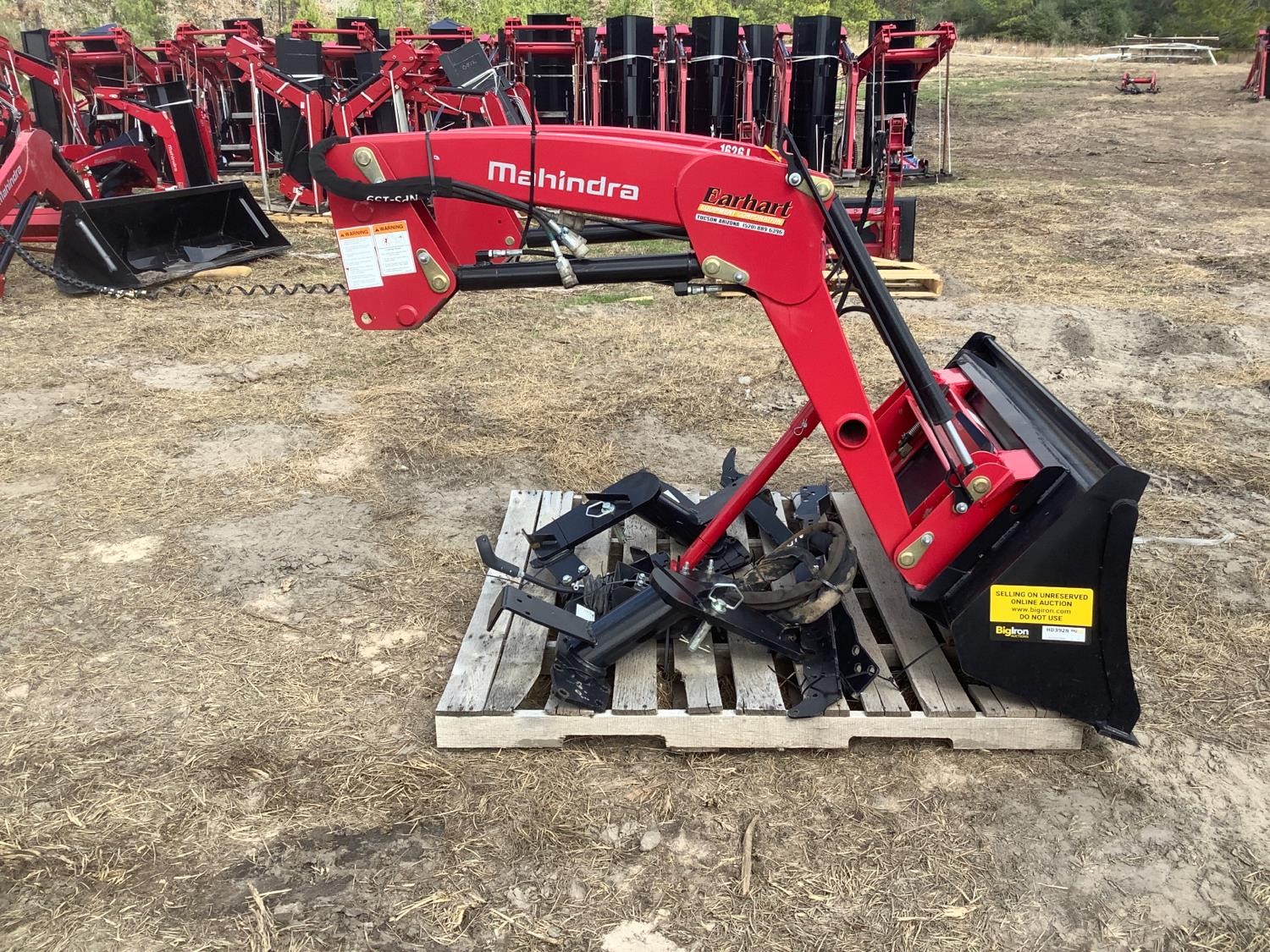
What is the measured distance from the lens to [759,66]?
1441 cm

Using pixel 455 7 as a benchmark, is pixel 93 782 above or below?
below

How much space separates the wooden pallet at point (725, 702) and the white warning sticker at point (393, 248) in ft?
4.16

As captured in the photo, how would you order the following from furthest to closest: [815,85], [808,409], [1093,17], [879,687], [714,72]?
[1093,17], [714,72], [815,85], [808,409], [879,687]

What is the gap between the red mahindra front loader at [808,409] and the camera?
2.79 metres

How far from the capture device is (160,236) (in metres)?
8.89

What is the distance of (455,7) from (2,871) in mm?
33705

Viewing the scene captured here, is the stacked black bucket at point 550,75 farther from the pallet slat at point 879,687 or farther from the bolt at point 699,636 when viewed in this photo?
the bolt at point 699,636

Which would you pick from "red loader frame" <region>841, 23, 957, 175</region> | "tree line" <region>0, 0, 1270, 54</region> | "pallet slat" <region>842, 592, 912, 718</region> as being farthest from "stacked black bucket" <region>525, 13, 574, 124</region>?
"pallet slat" <region>842, 592, 912, 718</region>

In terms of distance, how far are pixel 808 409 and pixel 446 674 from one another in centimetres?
153

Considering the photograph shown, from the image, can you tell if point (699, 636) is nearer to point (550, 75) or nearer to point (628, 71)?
point (628, 71)

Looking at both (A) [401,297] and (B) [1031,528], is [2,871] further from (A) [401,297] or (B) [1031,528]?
(B) [1031,528]

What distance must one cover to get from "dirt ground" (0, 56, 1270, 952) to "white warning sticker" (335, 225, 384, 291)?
1352mm

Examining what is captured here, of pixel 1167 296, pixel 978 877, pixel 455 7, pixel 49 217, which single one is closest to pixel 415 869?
pixel 978 877

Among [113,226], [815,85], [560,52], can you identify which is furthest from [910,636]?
[560,52]
